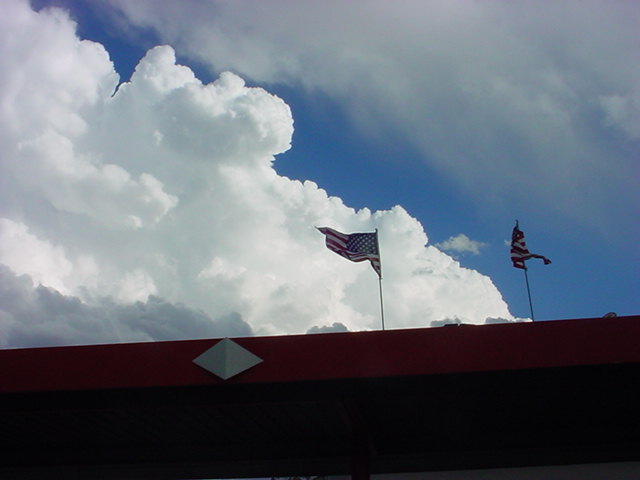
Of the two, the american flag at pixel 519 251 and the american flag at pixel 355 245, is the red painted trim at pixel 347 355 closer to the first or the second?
the american flag at pixel 355 245

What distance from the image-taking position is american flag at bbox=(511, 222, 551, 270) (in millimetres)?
19281

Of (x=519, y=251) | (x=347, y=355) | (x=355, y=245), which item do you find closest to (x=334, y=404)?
(x=347, y=355)

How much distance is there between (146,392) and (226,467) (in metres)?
5.86

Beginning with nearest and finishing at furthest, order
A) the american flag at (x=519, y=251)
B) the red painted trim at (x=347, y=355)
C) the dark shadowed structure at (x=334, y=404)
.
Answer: the red painted trim at (x=347, y=355) → the dark shadowed structure at (x=334, y=404) → the american flag at (x=519, y=251)

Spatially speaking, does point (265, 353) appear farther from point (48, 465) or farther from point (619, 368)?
point (48, 465)

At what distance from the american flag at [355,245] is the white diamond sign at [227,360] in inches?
334

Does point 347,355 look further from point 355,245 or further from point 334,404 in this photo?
point 355,245

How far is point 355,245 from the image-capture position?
17516 mm

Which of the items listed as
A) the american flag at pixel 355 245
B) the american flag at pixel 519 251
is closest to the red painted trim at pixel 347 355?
the american flag at pixel 355 245

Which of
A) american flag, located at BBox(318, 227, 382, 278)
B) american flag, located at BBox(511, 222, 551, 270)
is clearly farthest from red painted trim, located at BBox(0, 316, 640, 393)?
american flag, located at BBox(511, 222, 551, 270)

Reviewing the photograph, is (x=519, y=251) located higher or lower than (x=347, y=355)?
higher

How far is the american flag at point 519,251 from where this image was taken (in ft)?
63.3

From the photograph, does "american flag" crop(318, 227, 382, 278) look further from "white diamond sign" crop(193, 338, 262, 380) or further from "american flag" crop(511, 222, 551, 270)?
"white diamond sign" crop(193, 338, 262, 380)

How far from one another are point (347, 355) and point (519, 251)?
12211mm
